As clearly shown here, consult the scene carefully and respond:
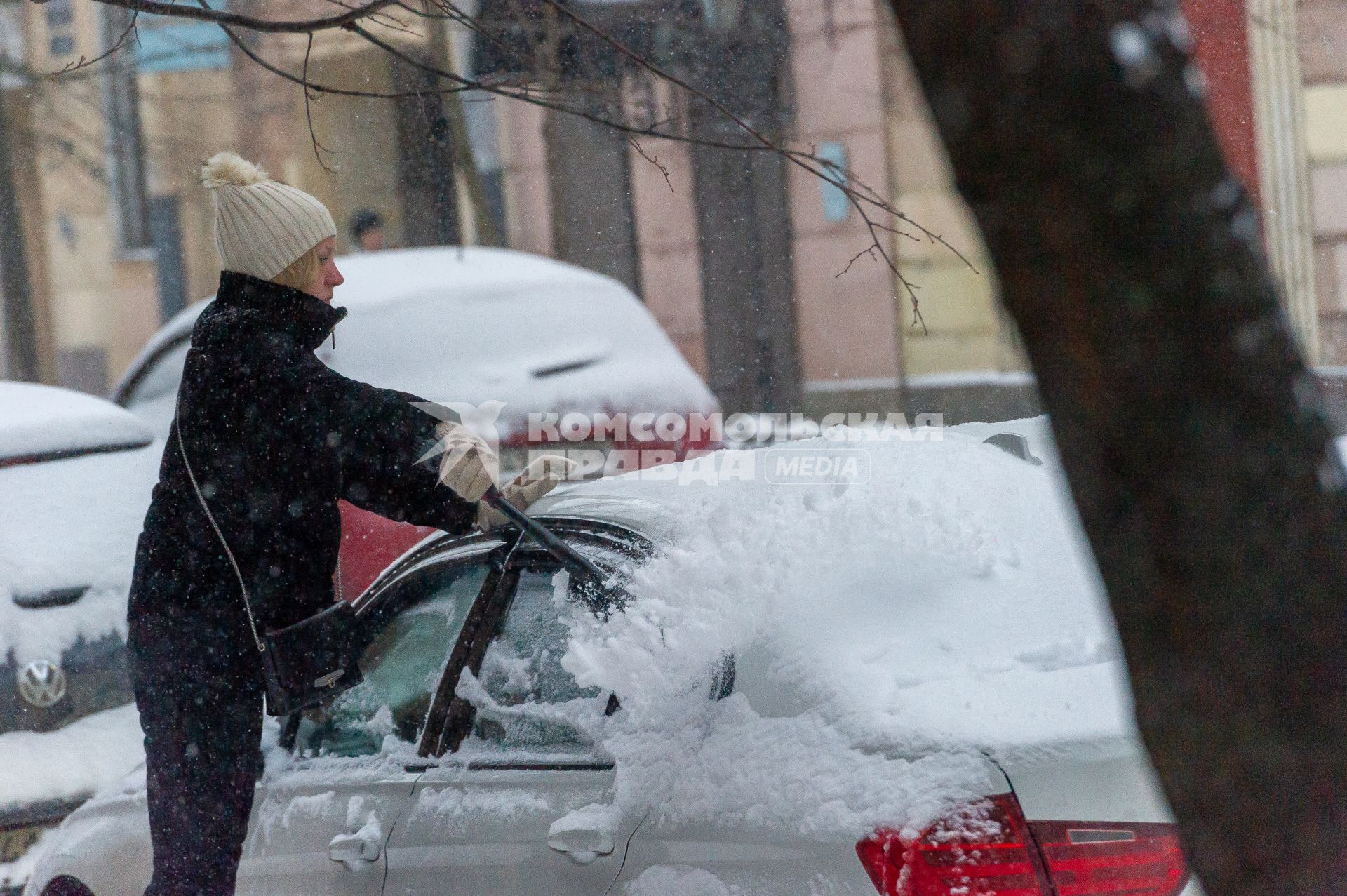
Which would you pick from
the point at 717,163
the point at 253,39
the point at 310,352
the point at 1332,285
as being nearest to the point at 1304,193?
the point at 1332,285

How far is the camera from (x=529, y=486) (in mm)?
3074

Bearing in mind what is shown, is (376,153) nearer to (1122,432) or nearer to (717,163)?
(717,163)

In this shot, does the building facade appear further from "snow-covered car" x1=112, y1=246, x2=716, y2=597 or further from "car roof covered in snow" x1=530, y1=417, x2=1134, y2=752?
"car roof covered in snow" x1=530, y1=417, x2=1134, y2=752

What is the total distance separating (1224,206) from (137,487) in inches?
176

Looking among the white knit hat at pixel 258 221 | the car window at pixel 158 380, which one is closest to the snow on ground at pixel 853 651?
the white knit hat at pixel 258 221

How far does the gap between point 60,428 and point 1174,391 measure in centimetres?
465

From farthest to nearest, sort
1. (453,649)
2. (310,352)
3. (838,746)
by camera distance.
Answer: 1. (310,352)
2. (453,649)
3. (838,746)

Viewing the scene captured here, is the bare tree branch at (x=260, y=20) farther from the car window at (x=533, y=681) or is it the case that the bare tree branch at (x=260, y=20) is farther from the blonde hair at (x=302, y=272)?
the car window at (x=533, y=681)

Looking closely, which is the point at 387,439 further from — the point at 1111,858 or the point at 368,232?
the point at 368,232

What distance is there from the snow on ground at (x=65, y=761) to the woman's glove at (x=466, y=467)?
2118 millimetres

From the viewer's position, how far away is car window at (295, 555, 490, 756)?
2939 millimetres

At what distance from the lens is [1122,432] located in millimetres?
1390

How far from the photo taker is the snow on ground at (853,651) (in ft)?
7.15

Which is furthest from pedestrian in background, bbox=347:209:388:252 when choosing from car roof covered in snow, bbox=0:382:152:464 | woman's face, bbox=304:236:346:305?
woman's face, bbox=304:236:346:305
